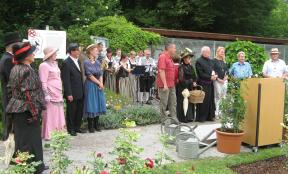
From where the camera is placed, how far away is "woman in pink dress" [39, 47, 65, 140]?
24.5ft

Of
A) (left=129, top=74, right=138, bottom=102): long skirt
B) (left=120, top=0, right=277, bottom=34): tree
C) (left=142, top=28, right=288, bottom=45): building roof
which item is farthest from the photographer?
(left=120, top=0, right=277, bottom=34): tree

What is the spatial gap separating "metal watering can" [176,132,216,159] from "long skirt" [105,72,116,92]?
6310mm

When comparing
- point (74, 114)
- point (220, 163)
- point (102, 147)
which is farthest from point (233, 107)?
point (74, 114)

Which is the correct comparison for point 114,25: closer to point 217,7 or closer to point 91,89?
point 91,89

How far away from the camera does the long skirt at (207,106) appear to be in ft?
35.3

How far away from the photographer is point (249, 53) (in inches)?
559

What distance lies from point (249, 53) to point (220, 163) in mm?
8054

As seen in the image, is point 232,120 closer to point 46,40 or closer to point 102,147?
point 102,147

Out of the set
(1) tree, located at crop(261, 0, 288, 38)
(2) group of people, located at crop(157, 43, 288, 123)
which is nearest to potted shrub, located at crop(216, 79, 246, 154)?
(2) group of people, located at crop(157, 43, 288, 123)

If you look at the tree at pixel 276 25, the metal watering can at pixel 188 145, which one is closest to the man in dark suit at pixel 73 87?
the metal watering can at pixel 188 145

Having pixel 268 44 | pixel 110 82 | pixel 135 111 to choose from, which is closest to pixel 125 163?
pixel 135 111

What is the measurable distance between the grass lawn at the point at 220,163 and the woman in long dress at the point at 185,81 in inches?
121

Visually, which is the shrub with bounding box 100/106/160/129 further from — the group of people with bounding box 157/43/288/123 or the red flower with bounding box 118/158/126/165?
the red flower with bounding box 118/158/126/165

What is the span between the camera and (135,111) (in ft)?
33.9
